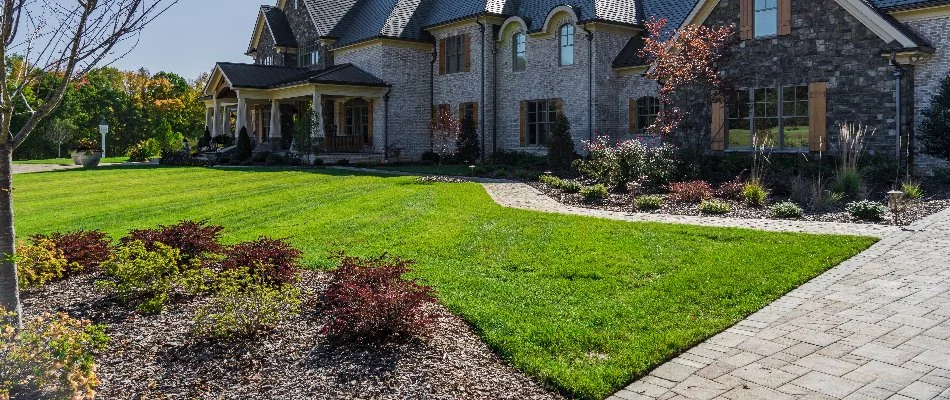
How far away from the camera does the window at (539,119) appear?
25594 millimetres

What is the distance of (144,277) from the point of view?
23.5ft

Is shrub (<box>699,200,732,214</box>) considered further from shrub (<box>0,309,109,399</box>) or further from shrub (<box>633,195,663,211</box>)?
shrub (<box>0,309,109,399</box>)

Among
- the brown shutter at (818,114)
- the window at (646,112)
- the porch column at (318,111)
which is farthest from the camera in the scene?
the porch column at (318,111)

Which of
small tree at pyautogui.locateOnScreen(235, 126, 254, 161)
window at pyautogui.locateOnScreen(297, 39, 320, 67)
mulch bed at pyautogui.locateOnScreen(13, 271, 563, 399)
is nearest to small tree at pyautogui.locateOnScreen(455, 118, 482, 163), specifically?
small tree at pyautogui.locateOnScreen(235, 126, 254, 161)

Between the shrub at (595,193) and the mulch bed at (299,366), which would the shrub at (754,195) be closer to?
the shrub at (595,193)

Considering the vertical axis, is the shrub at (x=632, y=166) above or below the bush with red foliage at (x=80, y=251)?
above

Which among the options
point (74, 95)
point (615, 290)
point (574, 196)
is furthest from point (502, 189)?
point (74, 95)

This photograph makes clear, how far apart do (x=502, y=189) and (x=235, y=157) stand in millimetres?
16625

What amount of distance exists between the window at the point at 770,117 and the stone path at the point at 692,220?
6270 millimetres

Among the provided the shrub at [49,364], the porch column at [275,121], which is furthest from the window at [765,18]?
the porch column at [275,121]

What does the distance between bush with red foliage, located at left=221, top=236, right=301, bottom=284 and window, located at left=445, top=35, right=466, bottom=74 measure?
834 inches

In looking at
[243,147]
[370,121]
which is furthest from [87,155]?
[370,121]

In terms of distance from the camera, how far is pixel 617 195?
619 inches

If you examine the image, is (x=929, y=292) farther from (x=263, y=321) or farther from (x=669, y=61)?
(x=669, y=61)
